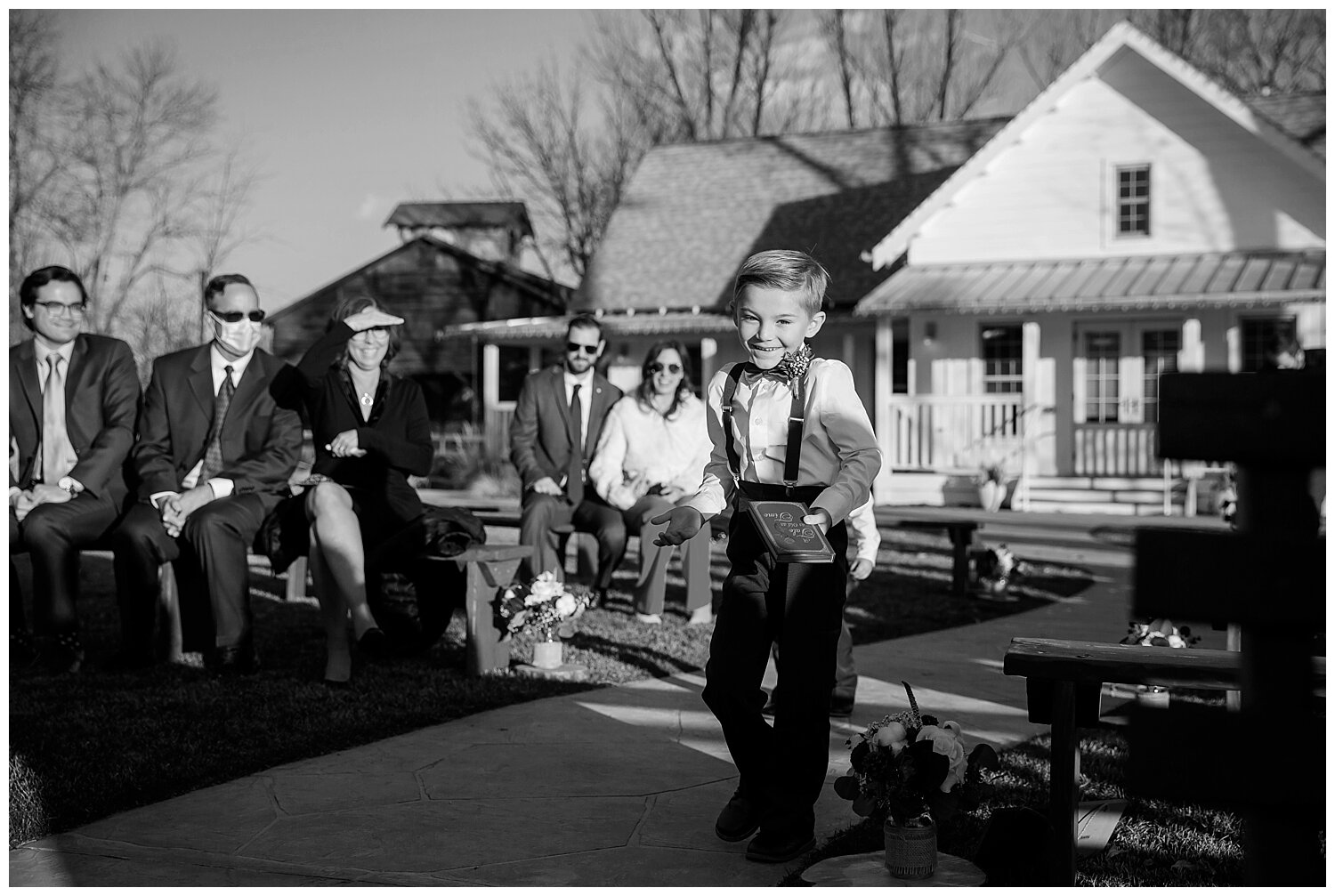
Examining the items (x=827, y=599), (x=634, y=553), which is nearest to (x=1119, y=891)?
(x=827, y=599)

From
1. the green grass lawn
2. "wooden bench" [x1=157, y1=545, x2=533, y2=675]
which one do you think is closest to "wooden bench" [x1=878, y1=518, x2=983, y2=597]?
the green grass lawn

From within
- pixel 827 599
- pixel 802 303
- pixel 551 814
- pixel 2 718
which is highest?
pixel 802 303

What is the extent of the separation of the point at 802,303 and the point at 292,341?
32709mm

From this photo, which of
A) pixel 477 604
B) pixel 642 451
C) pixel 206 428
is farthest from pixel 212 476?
pixel 642 451

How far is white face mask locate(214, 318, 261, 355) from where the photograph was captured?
697cm

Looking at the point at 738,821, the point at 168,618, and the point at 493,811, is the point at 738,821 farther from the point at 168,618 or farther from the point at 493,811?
the point at 168,618

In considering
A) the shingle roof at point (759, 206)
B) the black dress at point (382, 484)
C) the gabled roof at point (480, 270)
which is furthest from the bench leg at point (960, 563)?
the gabled roof at point (480, 270)

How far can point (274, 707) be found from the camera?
18.7ft

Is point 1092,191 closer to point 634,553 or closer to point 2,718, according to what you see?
point 634,553

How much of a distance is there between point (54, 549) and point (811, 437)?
4.37m

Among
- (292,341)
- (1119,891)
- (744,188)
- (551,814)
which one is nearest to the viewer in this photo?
(1119,891)

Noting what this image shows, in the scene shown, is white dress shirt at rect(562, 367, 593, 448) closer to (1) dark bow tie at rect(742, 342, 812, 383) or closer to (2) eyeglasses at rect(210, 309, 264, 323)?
(2) eyeglasses at rect(210, 309, 264, 323)

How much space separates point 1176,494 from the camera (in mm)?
19000

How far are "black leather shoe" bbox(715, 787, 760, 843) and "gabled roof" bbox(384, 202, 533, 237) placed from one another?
3762 centimetres
